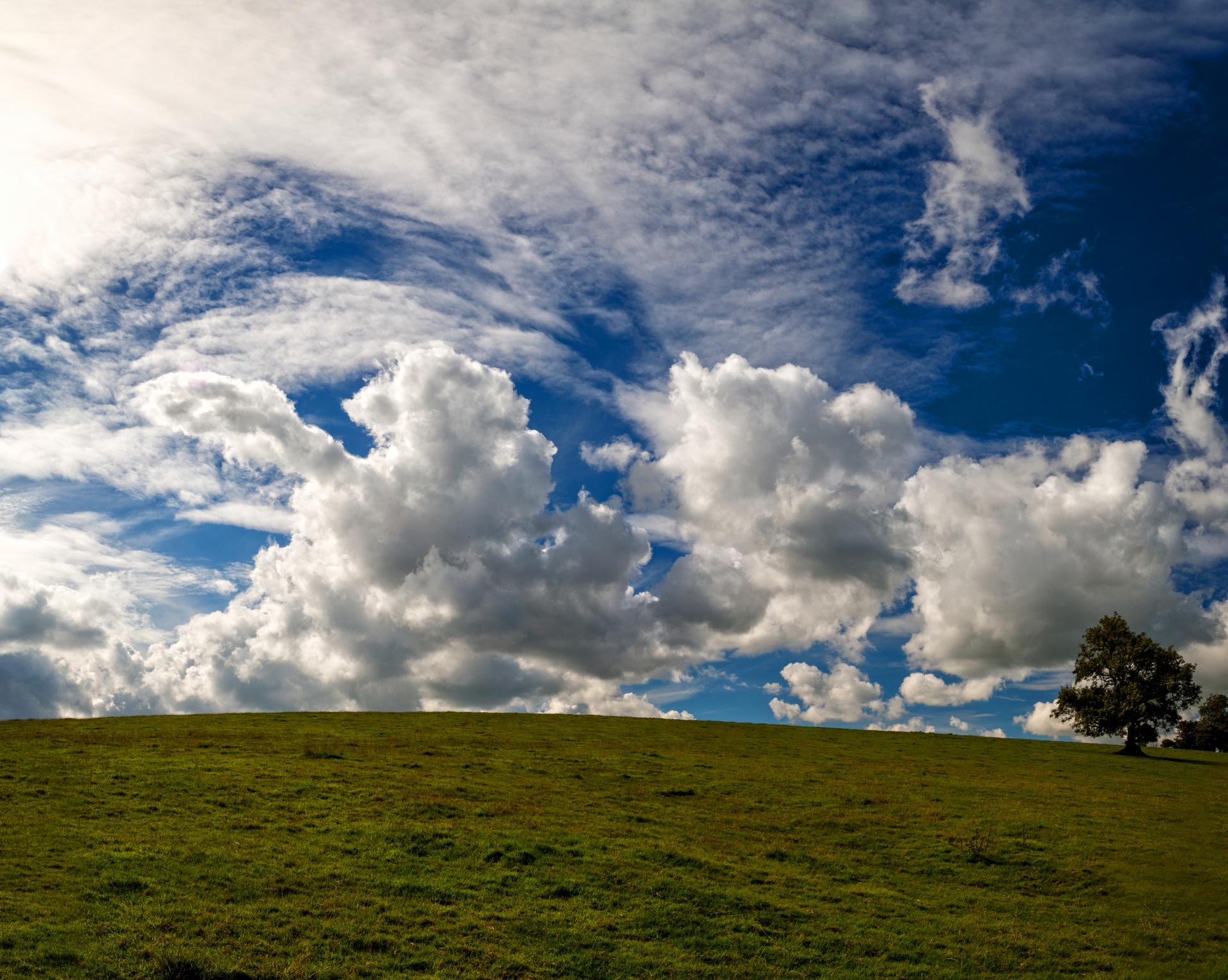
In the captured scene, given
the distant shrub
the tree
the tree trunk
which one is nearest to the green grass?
the distant shrub

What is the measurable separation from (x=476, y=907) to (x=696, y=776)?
918 inches

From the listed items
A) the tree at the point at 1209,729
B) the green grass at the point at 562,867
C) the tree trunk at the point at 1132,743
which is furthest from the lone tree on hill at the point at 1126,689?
the tree at the point at 1209,729

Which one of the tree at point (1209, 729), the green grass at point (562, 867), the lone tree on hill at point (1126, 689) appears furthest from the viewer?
the tree at point (1209, 729)

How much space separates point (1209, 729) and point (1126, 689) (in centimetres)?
4833

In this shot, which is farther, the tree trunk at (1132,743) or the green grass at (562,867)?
the tree trunk at (1132,743)

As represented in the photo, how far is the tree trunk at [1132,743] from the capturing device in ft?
240

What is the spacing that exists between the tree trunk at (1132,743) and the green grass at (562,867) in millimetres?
25304

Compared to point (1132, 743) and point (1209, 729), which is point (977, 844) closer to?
point (1132, 743)

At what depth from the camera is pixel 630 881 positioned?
27.3 meters

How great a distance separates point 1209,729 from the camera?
106625 mm

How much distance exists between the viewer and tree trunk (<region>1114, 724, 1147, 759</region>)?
73125 millimetres

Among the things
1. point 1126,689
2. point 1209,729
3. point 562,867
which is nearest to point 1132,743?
point 1126,689

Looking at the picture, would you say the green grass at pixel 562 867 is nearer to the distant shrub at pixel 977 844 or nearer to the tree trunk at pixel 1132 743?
the distant shrub at pixel 977 844

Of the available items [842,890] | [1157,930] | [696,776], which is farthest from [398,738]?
[1157,930]
